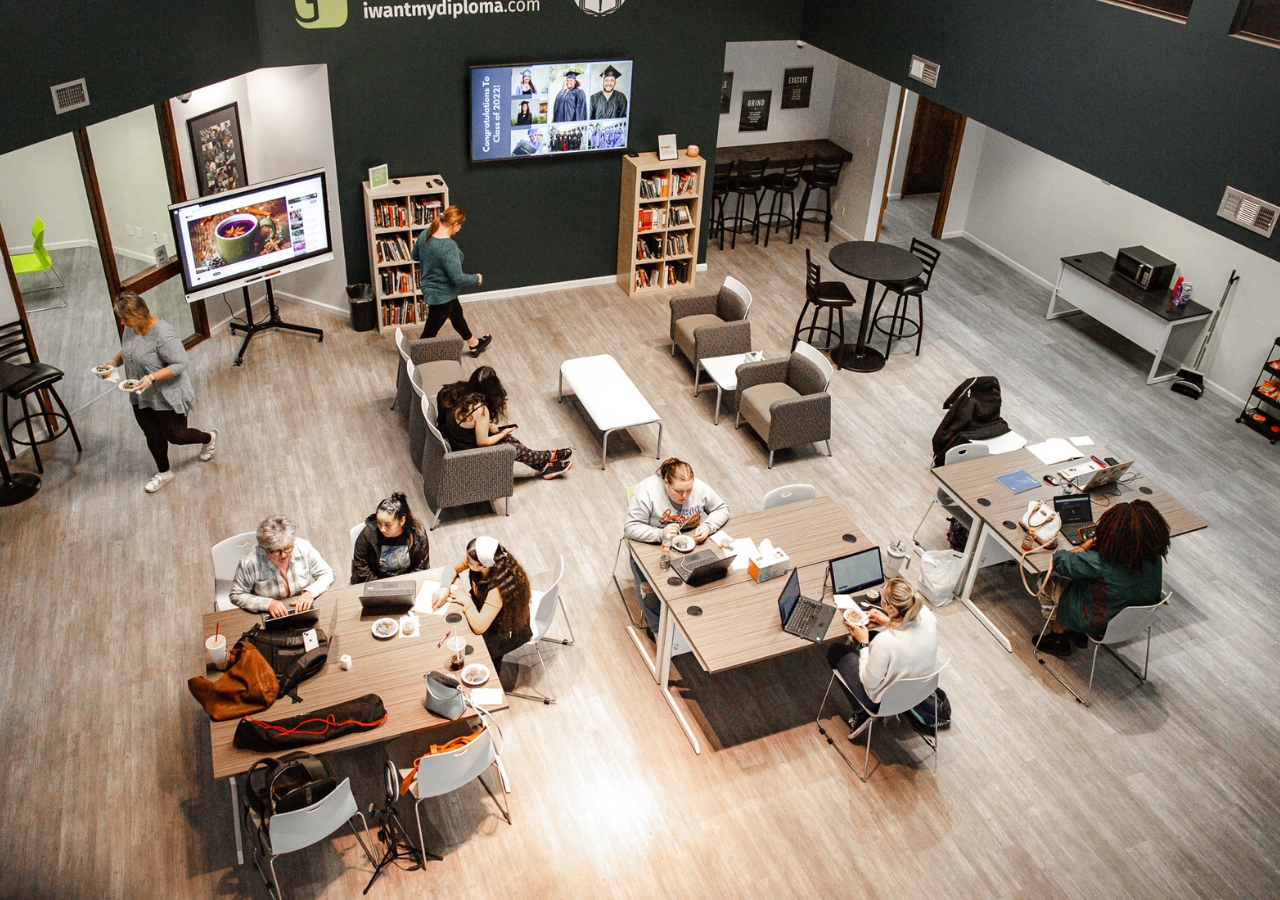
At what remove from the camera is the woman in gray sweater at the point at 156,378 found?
6.77 m

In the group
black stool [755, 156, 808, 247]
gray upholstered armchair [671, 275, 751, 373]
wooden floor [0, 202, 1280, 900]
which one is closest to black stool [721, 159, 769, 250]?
black stool [755, 156, 808, 247]

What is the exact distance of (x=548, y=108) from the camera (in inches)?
373

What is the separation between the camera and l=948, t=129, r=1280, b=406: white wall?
9062 mm

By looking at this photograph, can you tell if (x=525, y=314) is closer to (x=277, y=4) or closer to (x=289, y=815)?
(x=277, y=4)

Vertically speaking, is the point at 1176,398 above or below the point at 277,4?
below

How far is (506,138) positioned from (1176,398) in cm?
701

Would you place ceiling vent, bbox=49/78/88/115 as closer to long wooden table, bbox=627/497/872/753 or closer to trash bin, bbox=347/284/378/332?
trash bin, bbox=347/284/378/332

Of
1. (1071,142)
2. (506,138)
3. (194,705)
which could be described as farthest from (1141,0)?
(194,705)

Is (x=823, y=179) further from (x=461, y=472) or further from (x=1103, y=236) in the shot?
(x=461, y=472)

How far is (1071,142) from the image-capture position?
6.90 m

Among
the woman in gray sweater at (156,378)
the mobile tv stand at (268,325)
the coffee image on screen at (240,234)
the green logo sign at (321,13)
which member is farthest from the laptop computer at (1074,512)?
the green logo sign at (321,13)

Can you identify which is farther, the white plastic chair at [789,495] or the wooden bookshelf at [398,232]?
the wooden bookshelf at [398,232]

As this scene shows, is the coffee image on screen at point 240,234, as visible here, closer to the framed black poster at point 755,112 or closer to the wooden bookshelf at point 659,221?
the wooden bookshelf at point 659,221

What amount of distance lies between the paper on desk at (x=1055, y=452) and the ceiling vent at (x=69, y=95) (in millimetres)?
6869
